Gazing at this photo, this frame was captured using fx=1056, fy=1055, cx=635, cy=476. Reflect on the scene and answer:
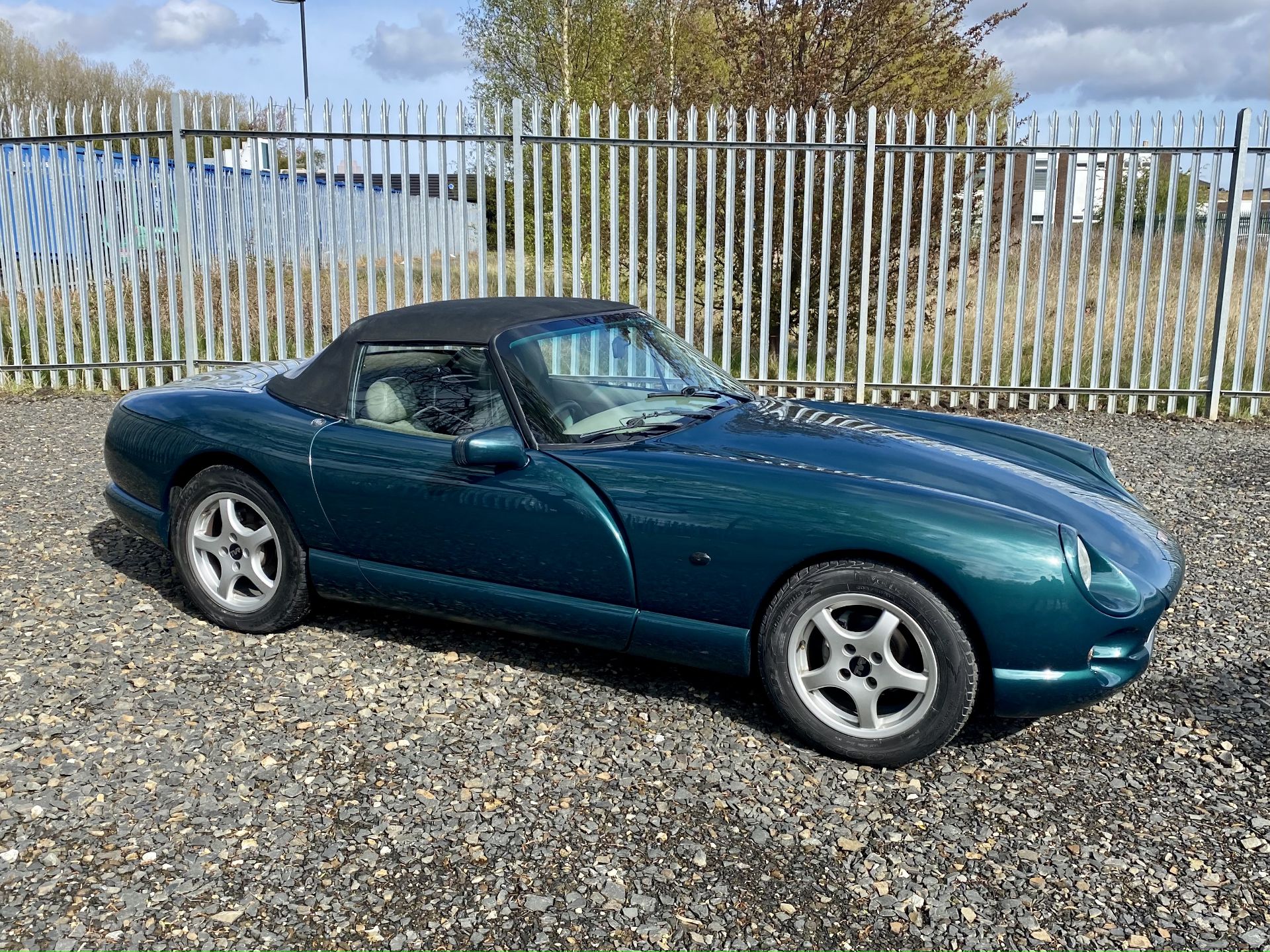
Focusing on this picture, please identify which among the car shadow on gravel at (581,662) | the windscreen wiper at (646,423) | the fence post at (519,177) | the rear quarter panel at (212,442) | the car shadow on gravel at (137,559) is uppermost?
the fence post at (519,177)

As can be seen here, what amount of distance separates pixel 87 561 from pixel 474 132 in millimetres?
Answer: 5433

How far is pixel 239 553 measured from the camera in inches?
171

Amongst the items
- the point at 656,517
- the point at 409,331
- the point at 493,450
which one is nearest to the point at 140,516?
the point at 409,331

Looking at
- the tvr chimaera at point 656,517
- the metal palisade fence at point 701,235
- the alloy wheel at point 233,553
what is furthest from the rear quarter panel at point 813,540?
the metal palisade fence at point 701,235

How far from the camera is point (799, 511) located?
3.23 m

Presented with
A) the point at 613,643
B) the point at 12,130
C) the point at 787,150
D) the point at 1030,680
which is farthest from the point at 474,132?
the point at 1030,680

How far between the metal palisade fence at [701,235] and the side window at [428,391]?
5.01 metres

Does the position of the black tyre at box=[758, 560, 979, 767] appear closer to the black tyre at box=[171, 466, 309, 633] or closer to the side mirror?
the side mirror

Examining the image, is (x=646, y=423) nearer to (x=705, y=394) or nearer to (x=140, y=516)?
(x=705, y=394)

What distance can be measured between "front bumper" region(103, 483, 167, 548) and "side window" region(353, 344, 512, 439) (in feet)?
3.60

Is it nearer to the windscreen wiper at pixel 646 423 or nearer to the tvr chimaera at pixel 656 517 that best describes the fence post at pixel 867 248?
the tvr chimaera at pixel 656 517

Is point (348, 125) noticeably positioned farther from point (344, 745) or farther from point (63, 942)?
point (63, 942)

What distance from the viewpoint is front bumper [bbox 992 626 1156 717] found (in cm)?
305

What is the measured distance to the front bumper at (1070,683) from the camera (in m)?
3.05
